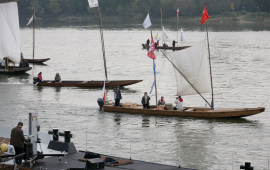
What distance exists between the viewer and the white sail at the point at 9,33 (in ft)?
219

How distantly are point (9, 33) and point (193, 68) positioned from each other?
1185 inches

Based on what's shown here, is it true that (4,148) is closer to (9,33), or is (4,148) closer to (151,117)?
(151,117)

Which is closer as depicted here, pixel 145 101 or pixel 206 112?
pixel 206 112

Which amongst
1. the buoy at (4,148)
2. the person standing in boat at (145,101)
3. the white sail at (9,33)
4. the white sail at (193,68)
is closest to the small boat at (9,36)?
the white sail at (9,33)

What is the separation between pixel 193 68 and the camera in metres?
44.5

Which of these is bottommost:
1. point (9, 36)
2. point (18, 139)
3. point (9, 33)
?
point (18, 139)

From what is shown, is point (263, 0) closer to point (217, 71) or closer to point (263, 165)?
point (217, 71)

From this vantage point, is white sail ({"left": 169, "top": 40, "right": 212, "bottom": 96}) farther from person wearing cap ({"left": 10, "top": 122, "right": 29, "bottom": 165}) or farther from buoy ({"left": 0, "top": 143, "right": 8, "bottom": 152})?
person wearing cap ({"left": 10, "top": 122, "right": 29, "bottom": 165})

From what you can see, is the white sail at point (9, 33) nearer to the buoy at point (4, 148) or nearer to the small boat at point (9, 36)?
the small boat at point (9, 36)

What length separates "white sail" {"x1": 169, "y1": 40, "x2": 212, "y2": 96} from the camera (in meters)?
44.4

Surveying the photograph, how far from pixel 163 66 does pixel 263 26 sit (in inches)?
3957

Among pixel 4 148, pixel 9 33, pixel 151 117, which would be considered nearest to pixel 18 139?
pixel 4 148

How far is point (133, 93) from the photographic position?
54.2 m

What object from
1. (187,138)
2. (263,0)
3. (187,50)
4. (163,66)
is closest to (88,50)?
(163,66)
